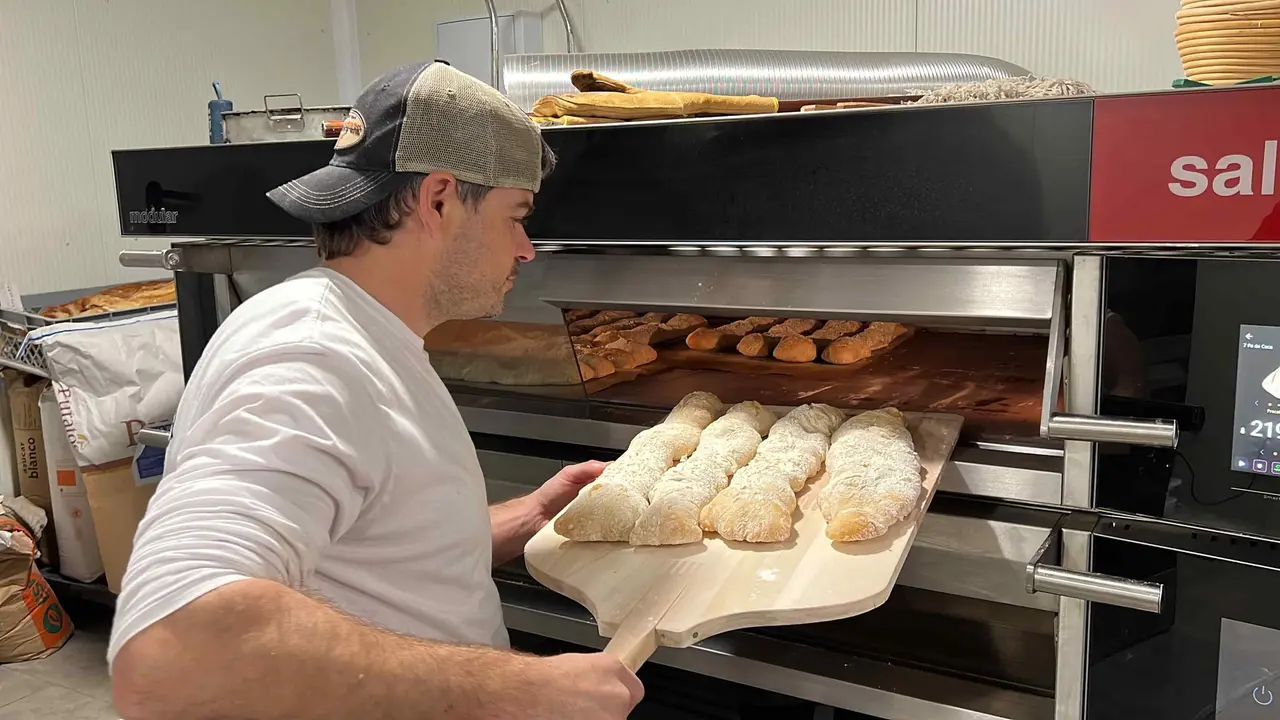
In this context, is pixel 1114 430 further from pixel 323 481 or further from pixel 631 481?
pixel 323 481

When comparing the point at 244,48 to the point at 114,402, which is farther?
the point at 244,48

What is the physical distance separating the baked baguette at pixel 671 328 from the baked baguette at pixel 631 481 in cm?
51

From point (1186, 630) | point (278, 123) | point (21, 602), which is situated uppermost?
Answer: point (278, 123)

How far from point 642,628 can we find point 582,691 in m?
0.09

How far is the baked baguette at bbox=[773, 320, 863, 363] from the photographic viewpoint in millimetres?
1939

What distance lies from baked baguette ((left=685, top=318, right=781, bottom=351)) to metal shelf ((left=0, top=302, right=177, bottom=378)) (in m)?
2.02

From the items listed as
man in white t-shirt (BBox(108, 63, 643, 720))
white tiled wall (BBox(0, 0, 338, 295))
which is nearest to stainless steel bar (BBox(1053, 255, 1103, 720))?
man in white t-shirt (BBox(108, 63, 643, 720))

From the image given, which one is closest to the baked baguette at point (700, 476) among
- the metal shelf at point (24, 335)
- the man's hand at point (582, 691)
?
the man's hand at point (582, 691)

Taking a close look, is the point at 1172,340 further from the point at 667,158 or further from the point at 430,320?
the point at 430,320

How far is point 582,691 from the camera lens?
915mm

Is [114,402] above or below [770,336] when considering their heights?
below

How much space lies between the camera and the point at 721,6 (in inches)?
111

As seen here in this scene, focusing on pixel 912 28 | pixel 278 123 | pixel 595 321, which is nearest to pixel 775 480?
pixel 595 321

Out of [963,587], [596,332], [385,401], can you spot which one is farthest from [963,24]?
[385,401]
